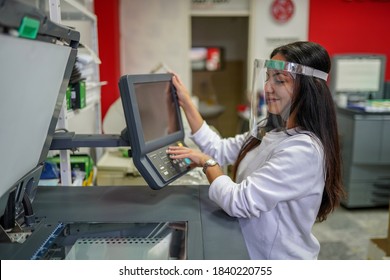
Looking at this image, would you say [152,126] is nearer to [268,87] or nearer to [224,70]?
[268,87]

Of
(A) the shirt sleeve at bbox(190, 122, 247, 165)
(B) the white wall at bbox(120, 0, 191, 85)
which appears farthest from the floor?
(B) the white wall at bbox(120, 0, 191, 85)

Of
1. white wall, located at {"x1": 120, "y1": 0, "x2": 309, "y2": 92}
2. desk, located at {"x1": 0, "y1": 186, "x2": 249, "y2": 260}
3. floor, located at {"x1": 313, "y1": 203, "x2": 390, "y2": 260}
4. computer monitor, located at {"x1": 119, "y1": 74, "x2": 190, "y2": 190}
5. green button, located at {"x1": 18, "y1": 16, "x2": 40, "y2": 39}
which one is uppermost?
white wall, located at {"x1": 120, "y1": 0, "x2": 309, "y2": 92}

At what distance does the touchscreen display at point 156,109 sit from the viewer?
3.87ft

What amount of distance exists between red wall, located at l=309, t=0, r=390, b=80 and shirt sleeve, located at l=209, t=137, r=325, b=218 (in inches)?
145

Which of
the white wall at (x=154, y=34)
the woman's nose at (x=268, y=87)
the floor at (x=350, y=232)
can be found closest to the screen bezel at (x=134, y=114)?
the woman's nose at (x=268, y=87)

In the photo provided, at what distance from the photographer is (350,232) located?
3.10 m

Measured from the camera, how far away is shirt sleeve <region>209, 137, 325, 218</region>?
42.6 inches

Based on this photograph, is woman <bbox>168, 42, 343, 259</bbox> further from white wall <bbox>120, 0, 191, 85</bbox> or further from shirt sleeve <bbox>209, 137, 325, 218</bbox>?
white wall <bbox>120, 0, 191, 85</bbox>

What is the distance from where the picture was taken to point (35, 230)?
96 centimetres

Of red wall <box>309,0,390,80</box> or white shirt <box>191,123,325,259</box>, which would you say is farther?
red wall <box>309,0,390,80</box>

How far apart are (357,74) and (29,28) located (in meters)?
3.94

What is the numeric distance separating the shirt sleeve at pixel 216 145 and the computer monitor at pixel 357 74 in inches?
107
